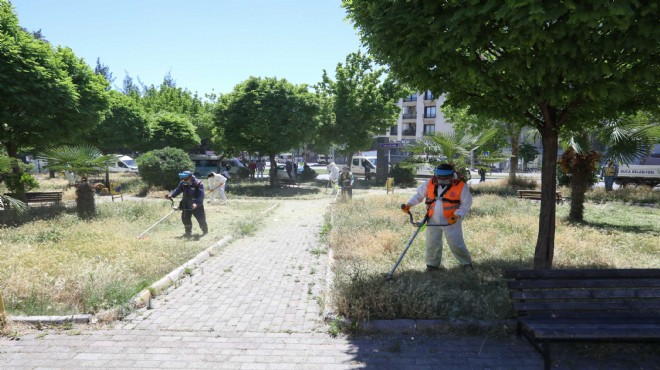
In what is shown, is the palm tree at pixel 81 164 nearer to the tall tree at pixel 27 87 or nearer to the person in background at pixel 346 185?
the tall tree at pixel 27 87

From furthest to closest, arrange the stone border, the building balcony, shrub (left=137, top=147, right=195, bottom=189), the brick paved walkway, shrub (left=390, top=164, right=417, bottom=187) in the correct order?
1. the building balcony
2. shrub (left=390, top=164, right=417, bottom=187)
3. shrub (left=137, top=147, right=195, bottom=189)
4. the stone border
5. the brick paved walkway

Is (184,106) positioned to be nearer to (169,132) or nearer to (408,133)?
(169,132)

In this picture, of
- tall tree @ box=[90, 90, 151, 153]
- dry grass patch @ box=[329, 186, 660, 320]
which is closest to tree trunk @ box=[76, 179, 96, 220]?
dry grass patch @ box=[329, 186, 660, 320]

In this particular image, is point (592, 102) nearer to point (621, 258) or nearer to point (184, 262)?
point (621, 258)

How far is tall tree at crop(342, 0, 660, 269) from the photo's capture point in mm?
3451

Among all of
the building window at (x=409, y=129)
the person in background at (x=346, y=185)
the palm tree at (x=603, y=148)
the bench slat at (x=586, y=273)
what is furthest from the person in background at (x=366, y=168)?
the building window at (x=409, y=129)

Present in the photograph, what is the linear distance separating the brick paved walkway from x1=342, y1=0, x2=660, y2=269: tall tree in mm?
2224

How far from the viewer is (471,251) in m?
7.12

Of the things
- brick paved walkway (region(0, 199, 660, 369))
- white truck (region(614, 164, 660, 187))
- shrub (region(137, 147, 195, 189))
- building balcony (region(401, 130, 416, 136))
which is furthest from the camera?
building balcony (region(401, 130, 416, 136))

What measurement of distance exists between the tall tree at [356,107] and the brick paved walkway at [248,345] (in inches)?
849

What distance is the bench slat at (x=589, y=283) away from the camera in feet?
12.4

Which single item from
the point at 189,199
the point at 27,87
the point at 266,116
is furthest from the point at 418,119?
the point at 27,87

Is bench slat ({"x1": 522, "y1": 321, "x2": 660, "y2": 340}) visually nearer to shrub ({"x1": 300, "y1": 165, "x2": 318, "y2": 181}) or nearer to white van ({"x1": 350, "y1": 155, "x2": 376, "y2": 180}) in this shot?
white van ({"x1": 350, "y1": 155, "x2": 376, "y2": 180})

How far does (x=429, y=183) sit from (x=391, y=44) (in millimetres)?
2253
